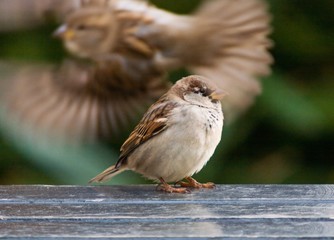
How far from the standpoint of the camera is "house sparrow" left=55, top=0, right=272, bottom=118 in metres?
4.01

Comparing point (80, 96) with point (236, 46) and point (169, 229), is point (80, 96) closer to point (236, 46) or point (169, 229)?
point (236, 46)

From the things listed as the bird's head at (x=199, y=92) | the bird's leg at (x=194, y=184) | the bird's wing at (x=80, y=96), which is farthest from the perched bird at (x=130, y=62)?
the bird's leg at (x=194, y=184)

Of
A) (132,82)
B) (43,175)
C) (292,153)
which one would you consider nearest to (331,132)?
(292,153)

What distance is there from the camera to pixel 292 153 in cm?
435

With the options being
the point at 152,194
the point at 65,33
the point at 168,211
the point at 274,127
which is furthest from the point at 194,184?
the point at 274,127

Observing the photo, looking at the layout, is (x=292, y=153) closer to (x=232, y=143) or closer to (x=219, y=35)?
(x=232, y=143)

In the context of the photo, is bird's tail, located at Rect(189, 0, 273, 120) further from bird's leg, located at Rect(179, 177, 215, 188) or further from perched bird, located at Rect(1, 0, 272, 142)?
bird's leg, located at Rect(179, 177, 215, 188)

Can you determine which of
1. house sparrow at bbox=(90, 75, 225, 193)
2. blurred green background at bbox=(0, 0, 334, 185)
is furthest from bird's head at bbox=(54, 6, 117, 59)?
house sparrow at bbox=(90, 75, 225, 193)

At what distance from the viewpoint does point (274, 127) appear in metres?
4.34

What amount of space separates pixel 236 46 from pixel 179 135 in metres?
0.94

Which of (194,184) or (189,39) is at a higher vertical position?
(189,39)

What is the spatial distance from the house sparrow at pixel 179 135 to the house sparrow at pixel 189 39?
0.64m

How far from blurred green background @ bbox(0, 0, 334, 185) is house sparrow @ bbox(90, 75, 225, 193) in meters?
0.84

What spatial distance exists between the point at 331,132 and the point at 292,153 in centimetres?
17
